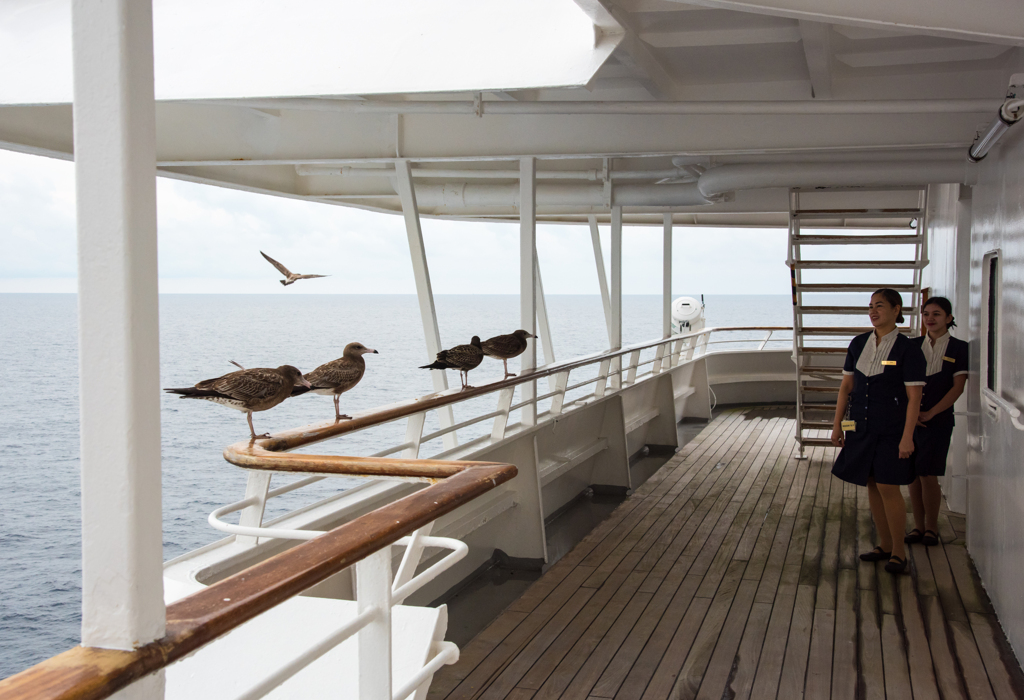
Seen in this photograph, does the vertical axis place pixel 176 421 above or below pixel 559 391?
below

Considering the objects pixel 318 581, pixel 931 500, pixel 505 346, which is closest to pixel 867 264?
pixel 931 500

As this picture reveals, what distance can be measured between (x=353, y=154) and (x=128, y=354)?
4.59 metres

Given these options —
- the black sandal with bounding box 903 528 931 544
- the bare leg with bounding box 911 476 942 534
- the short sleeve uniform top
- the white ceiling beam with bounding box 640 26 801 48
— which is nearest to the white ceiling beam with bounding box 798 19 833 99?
the white ceiling beam with bounding box 640 26 801 48

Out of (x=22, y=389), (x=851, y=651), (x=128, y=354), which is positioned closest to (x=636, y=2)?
(x=851, y=651)

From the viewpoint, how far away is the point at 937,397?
444 cm

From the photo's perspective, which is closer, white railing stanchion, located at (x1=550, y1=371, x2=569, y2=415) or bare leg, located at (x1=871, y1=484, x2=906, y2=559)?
bare leg, located at (x1=871, y1=484, x2=906, y2=559)

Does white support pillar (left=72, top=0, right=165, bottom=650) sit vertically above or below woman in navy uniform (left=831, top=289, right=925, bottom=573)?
above

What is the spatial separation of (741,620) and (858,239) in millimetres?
3501

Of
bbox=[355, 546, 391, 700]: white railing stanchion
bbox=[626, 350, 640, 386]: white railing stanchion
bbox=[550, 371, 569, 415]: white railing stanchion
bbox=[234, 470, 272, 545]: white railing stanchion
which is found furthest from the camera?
bbox=[626, 350, 640, 386]: white railing stanchion

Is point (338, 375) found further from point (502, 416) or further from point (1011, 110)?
point (1011, 110)

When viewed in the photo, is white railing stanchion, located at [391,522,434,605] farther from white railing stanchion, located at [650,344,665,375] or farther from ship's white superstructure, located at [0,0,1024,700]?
white railing stanchion, located at [650,344,665,375]

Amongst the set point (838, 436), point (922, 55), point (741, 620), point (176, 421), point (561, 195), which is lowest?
point (176, 421)

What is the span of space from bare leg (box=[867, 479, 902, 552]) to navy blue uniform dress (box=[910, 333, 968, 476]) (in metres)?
0.27

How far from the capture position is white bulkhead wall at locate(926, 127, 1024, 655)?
3.22m
